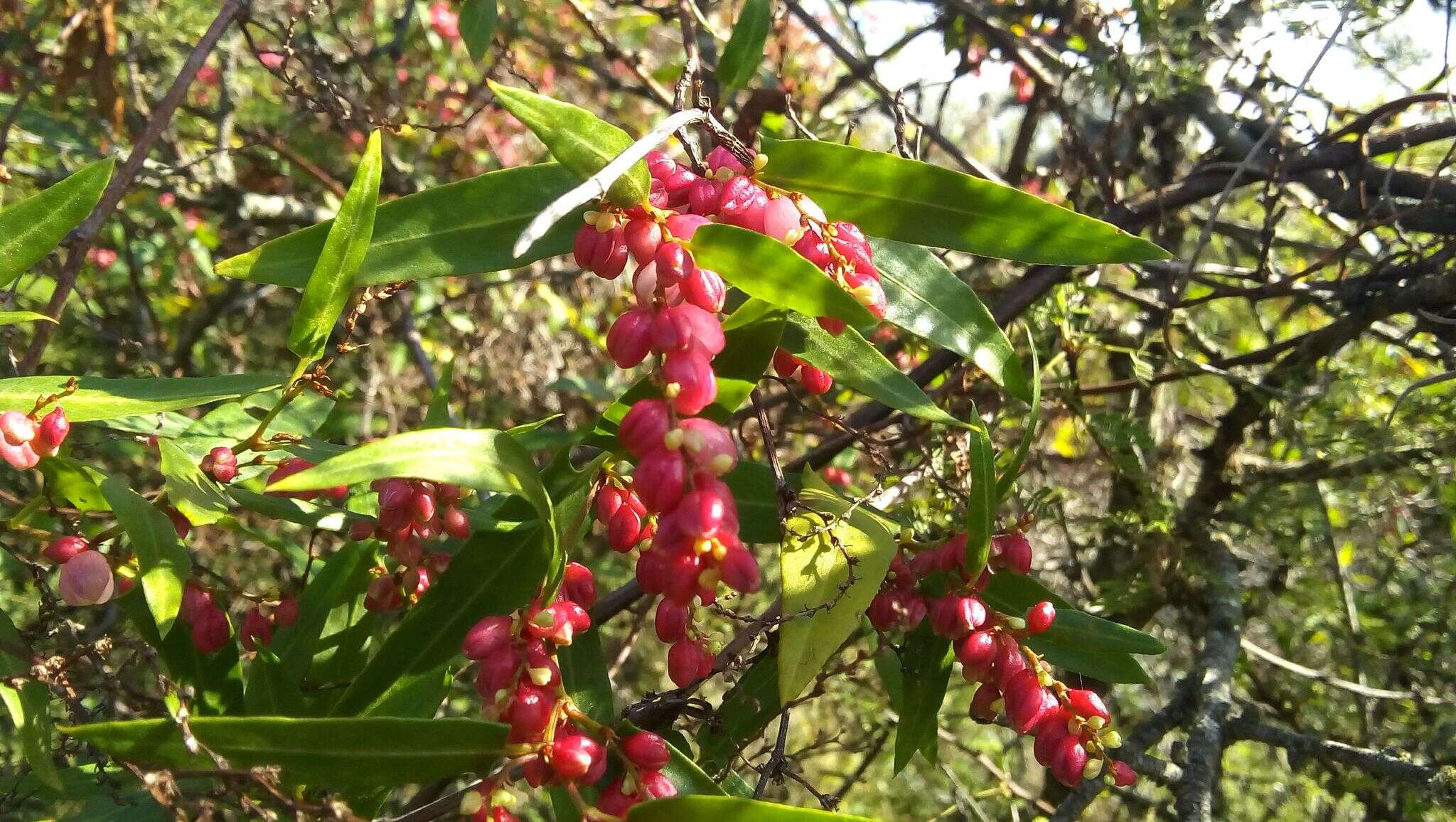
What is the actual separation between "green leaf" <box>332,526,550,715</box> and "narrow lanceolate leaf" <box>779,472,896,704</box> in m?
0.23

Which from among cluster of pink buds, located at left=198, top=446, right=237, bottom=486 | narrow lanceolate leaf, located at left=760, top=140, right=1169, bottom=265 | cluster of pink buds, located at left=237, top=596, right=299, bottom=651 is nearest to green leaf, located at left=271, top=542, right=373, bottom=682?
cluster of pink buds, located at left=237, top=596, right=299, bottom=651

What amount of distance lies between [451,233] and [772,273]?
1.07ft

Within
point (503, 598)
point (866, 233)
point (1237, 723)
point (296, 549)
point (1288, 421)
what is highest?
point (1288, 421)

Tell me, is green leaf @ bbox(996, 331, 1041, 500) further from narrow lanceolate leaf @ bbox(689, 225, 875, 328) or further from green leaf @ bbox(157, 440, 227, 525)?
green leaf @ bbox(157, 440, 227, 525)

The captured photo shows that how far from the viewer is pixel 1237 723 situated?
148 centimetres

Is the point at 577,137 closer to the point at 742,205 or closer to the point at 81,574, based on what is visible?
the point at 742,205

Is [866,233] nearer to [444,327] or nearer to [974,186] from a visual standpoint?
[974,186]

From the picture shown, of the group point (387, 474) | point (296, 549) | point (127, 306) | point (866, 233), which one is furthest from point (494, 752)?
point (127, 306)

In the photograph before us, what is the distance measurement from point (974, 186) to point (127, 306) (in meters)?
2.68

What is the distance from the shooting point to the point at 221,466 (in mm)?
1049

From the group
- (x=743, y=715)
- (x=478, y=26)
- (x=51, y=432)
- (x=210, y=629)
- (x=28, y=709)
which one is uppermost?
(x=478, y=26)

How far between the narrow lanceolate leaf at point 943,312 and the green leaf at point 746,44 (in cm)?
51

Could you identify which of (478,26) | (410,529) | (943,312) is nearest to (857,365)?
(943,312)

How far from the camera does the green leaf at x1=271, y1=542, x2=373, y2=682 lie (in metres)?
1.18
